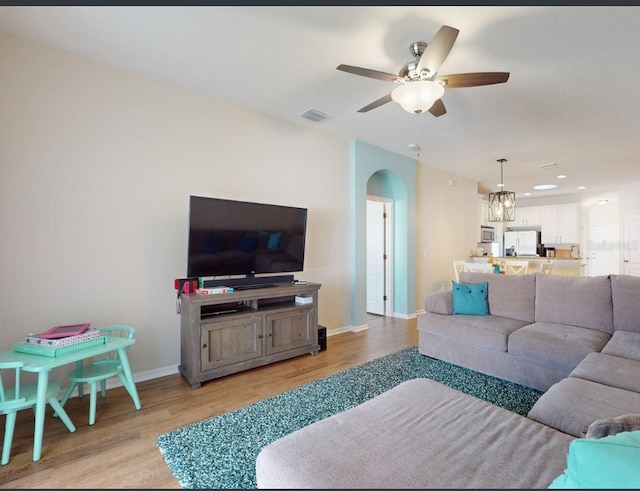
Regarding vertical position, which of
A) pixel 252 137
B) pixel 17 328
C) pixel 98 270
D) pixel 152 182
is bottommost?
pixel 17 328

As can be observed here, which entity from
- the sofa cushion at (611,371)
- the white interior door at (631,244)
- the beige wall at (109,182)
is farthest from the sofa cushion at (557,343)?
the white interior door at (631,244)

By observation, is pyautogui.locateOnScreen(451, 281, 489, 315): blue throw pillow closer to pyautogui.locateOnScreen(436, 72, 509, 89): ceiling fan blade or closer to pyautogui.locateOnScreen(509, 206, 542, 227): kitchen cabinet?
pyautogui.locateOnScreen(436, 72, 509, 89): ceiling fan blade

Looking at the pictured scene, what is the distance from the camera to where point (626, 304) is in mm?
2711

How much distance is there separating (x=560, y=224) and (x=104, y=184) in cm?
1011

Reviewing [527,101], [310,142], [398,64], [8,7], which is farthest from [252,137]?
[527,101]

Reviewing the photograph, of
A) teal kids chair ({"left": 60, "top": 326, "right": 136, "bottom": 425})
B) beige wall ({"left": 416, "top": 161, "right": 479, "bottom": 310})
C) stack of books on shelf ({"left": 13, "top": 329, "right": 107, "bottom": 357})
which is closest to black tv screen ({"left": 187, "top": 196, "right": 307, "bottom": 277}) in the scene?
teal kids chair ({"left": 60, "top": 326, "right": 136, "bottom": 425})

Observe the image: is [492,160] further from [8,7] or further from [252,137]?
[8,7]

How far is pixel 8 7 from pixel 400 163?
15.1ft

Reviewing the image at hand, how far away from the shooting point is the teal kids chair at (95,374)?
215 centimetres

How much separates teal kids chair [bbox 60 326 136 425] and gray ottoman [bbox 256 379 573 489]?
5.36 ft

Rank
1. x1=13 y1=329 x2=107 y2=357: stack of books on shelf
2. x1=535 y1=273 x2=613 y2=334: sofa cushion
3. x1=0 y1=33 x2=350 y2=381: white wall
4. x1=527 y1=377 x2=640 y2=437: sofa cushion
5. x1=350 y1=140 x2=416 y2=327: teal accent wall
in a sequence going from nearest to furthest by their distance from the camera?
1. x1=527 y1=377 x2=640 y2=437: sofa cushion
2. x1=13 y1=329 x2=107 y2=357: stack of books on shelf
3. x1=0 y1=33 x2=350 y2=381: white wall
4. x1=535 y1=273 x2=613 y2=334: sofa cushion
5. x1=350 y1=140 x2=416 y2=327: teal accent wall

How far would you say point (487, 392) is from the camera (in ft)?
8.64

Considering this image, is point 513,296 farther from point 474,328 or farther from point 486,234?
point 486,234

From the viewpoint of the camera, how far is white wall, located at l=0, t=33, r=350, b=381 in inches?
92.1
